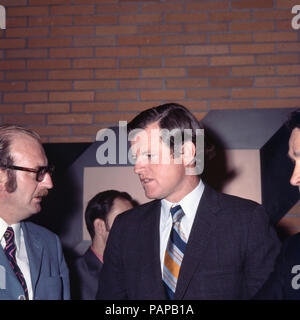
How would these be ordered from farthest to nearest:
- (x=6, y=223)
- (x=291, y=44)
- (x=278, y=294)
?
1. (x=291, y=44)
2. (x=6, y=223)
3. (x=278, y=294)

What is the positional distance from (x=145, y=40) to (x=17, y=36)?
96cm

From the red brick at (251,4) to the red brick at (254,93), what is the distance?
599 mm

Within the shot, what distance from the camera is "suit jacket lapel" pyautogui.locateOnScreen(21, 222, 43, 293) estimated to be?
164 centimetres

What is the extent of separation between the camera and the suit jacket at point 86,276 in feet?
7.93

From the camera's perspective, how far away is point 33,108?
285cm

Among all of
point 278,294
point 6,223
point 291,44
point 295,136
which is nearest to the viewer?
point 278,294

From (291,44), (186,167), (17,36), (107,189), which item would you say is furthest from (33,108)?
(291,44)

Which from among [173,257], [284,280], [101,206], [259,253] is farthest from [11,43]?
[284,280]

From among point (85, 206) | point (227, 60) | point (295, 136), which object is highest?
point (227, 60)

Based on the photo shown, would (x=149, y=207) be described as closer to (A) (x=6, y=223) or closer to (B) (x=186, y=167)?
(B) (x=186, y=167)

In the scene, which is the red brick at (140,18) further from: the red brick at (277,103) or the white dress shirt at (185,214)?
the white dress shirt at (185,214)

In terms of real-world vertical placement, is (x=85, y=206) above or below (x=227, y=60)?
below

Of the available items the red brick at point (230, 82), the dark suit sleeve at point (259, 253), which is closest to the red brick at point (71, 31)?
the red brick at point (230, 82)

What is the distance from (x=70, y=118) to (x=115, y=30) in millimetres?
725
